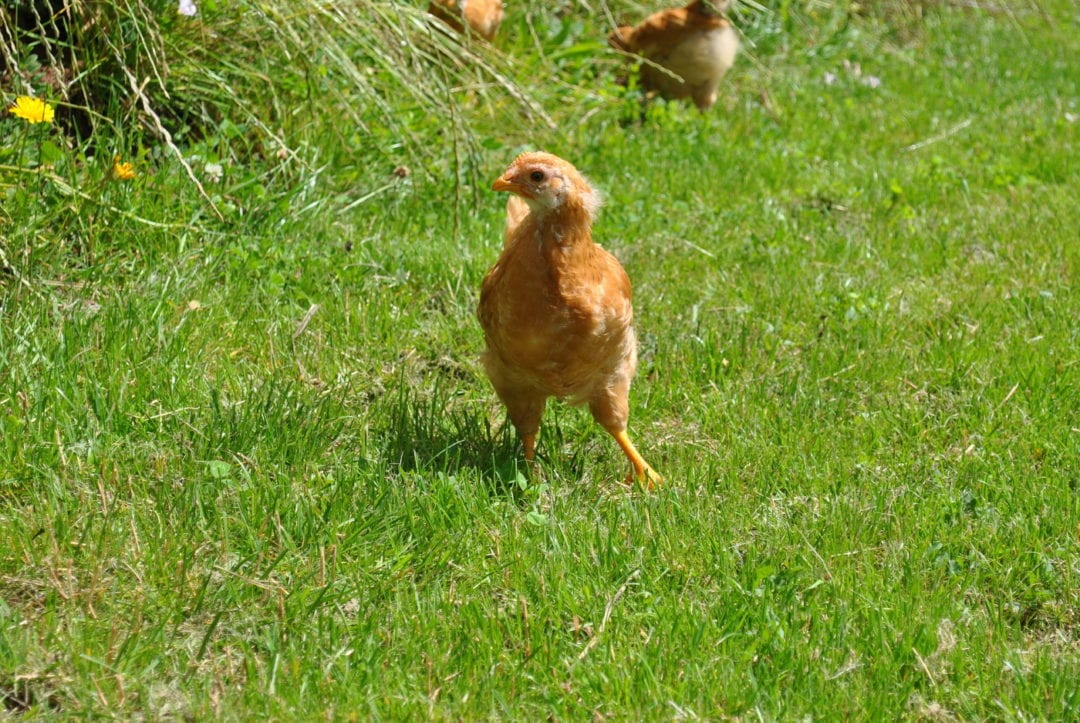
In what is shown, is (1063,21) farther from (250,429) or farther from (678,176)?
(250,429)

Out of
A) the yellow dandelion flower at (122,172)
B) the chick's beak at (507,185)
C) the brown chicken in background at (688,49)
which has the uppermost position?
the chick's beak at (507,185)

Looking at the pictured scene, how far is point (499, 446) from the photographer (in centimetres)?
428

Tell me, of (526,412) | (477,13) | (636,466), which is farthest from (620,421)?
(477,13)

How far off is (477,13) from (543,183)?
4011mm

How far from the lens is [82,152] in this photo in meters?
4.94

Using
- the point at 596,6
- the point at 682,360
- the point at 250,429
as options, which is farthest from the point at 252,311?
the point at 596,6

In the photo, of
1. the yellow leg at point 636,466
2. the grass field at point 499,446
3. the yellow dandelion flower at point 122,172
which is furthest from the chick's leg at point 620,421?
the yellow dandelion flower at point 122,172

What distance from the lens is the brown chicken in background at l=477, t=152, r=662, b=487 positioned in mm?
3744

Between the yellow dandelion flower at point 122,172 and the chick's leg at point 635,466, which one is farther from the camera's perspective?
the yellow dandelion flower at point 122,172

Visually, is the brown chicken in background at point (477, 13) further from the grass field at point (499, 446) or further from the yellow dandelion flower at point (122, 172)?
the yellow dandelion flower at point (122, 172)

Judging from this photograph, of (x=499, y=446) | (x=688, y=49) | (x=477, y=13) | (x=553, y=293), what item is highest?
(x=553, y=293)

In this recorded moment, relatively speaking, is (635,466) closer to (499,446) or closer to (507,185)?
(499,446)

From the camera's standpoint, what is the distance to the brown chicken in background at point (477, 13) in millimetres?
7293

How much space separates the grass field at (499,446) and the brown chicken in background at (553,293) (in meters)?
0.41
